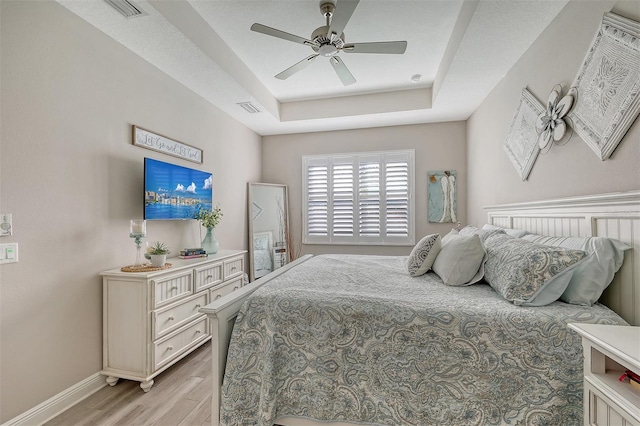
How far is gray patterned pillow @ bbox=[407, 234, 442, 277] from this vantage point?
85.7 inches

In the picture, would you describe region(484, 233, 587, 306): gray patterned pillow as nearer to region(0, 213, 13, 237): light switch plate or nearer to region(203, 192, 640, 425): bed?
region(203, 192, 640, 425): bed

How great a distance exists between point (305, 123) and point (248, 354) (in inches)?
137

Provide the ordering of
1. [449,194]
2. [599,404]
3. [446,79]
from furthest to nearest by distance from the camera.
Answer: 1. [449,194]
2. [446,79]
3. [599,404]

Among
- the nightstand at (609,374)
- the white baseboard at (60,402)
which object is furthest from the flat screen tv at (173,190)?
the nightstand at (609,374)

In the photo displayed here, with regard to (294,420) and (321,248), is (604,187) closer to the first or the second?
(294,420)

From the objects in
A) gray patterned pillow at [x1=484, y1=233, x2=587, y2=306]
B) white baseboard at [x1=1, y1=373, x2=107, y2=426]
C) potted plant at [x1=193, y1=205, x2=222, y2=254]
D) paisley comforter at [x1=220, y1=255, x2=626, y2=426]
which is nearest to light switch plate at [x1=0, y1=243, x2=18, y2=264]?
white baseboard at [x1=1, y1=373, x2=107, y2=426]

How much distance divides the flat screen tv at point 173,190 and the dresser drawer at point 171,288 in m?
0.59

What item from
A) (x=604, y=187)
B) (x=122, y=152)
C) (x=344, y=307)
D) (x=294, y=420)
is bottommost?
(x=294, y=420)

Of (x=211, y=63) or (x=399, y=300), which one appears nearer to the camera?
(x=399, y=300)

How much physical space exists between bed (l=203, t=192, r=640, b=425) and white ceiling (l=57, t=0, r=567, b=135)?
1.48m

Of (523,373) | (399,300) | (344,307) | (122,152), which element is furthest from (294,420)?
(122,152)

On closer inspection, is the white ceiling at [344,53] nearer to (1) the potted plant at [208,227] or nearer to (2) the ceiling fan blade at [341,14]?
(2) the ceiling fan blade at [341,14]

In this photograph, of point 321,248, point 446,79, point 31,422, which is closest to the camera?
point 31,422

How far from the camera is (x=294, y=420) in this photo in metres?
1.53
